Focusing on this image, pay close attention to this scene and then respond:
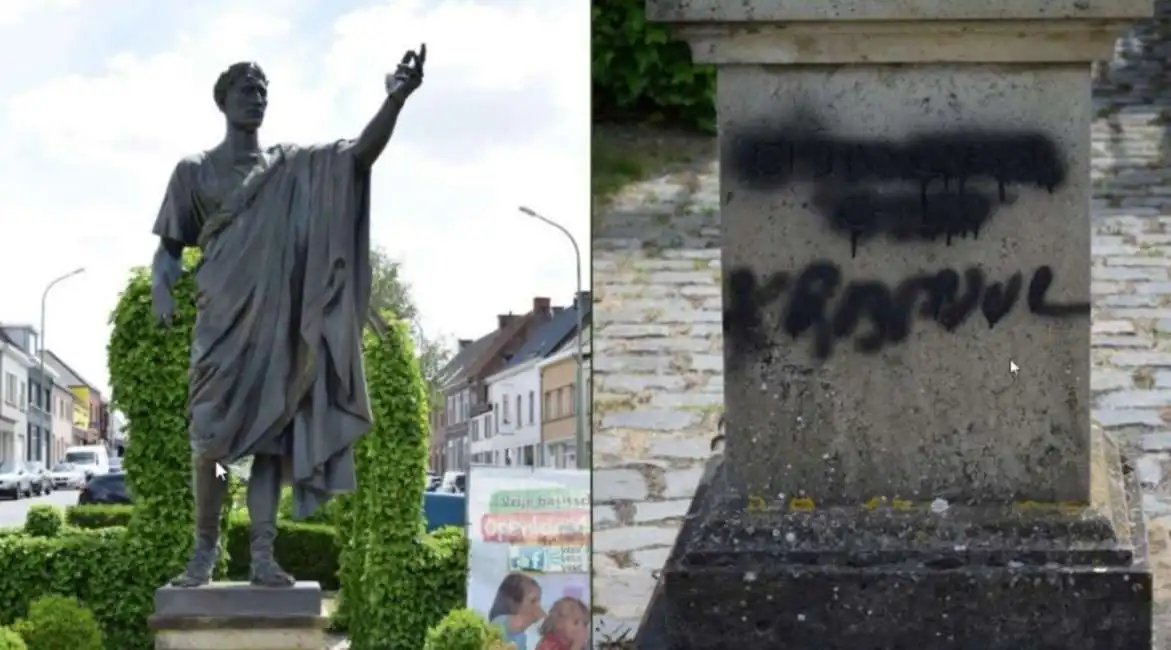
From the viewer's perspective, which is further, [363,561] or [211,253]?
[363,561]

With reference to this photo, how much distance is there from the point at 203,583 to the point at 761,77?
11.1 feet

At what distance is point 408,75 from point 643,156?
3567mm

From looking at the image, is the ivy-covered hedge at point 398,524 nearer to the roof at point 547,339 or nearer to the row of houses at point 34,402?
the roof at point 547,339

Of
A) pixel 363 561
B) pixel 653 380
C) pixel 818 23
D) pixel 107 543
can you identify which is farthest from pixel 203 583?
pixel 107 543

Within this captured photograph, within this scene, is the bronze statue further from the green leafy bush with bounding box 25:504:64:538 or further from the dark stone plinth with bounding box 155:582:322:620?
the green leafy bush with bounding box 25:504:64:538

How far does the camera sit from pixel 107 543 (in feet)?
42.3

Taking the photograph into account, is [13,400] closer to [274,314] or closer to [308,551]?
[308,551]

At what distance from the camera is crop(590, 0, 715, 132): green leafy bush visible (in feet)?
27.4

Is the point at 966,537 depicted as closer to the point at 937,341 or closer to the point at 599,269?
the point at 937,341

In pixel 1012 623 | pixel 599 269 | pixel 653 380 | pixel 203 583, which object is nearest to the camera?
pixel 1012 623

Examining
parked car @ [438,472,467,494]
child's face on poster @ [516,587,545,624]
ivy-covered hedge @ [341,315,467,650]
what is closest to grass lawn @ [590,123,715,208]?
child's face on poster @ [516,587,545,624]

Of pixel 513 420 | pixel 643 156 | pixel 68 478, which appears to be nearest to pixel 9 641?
pixel 643 156

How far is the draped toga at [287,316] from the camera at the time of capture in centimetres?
576

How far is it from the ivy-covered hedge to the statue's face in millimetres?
5776
